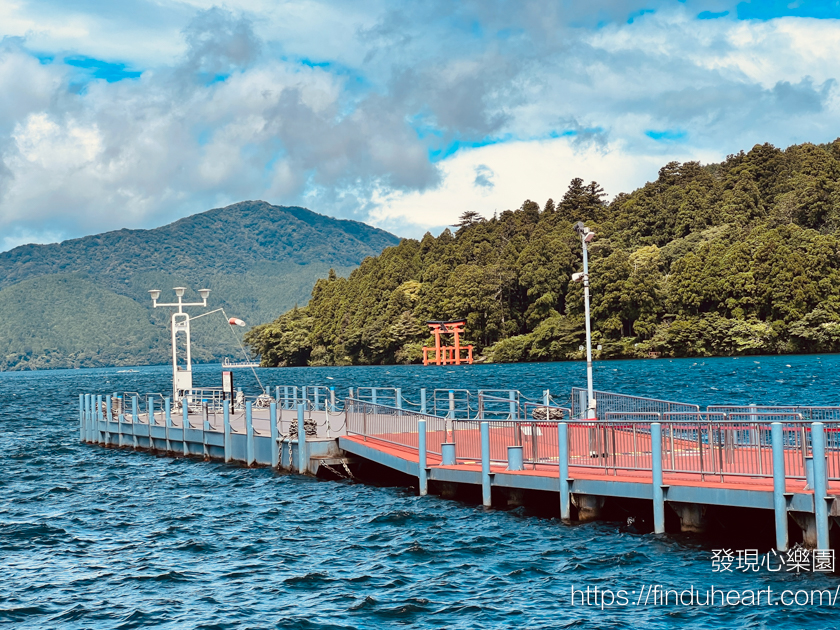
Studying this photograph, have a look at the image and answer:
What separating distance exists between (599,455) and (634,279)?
10560cm

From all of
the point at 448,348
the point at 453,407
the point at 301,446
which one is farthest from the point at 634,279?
the point at 301,446

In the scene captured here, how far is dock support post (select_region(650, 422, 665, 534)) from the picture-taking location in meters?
17.9

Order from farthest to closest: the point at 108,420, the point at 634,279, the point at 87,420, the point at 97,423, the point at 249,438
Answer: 1. the point at 634,279
2. the point at 87,420
3. the point at 97,423
4. the point at 108,420
5. the point at 249,438

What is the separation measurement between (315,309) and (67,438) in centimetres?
15230

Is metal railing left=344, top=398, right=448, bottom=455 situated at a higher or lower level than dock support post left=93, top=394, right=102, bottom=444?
higher

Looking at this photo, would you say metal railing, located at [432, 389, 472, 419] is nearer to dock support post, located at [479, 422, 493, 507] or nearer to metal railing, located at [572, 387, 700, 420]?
metal railing, located at [572, 387, 700, 420]

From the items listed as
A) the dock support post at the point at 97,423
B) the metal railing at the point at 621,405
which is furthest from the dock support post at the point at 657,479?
the dock support post at the point at 97,423

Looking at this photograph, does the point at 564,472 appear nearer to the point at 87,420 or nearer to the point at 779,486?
the point at 779,486

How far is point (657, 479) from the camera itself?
59.4 feet

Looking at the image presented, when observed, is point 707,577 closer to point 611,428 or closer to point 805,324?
point 611,428

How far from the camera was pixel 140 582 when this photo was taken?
17.9 meters

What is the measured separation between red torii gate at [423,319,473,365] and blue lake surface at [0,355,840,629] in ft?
382

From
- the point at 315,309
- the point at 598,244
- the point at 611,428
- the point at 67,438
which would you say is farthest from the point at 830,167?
the point at 611,428

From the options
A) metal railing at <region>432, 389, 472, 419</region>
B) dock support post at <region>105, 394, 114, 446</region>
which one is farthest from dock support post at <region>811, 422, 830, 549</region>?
dock support post at <region>105, 394, 114, 446</region>
